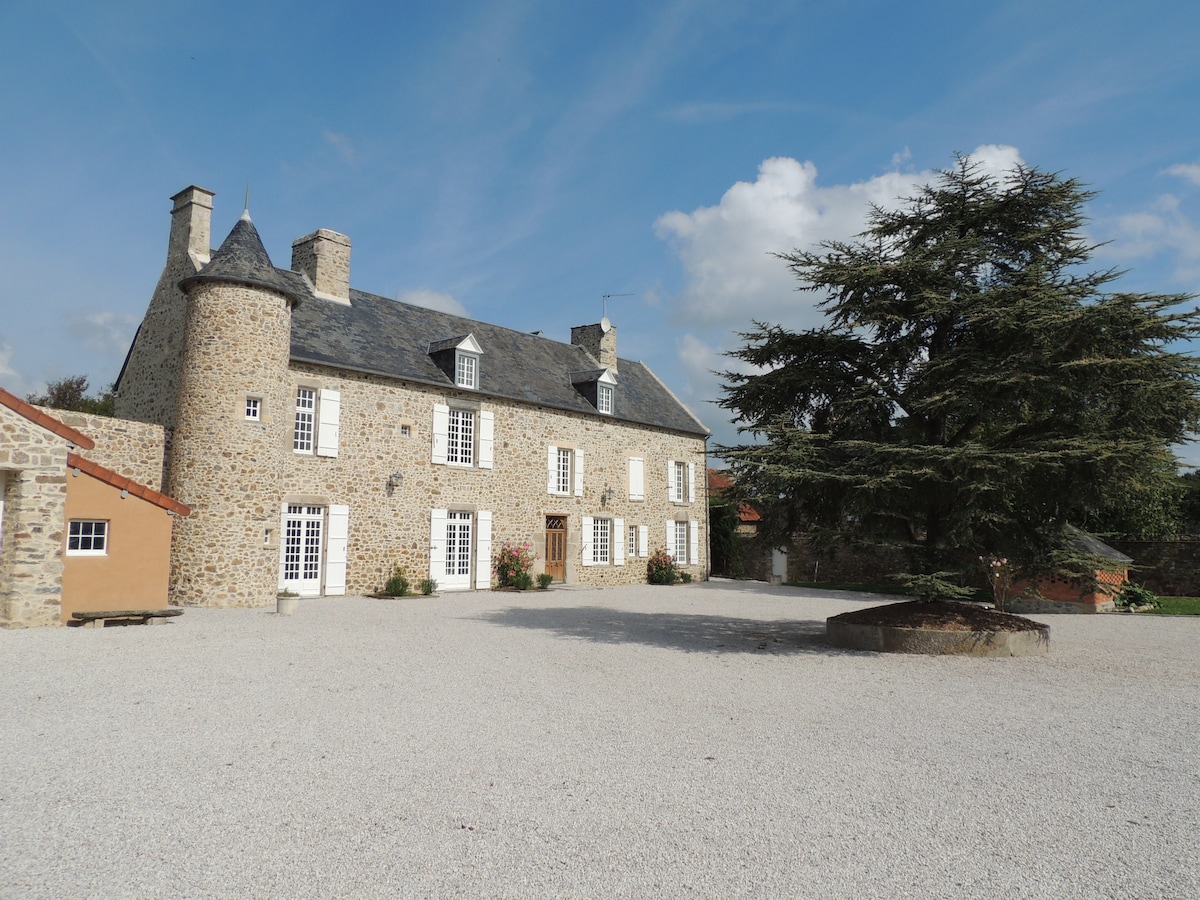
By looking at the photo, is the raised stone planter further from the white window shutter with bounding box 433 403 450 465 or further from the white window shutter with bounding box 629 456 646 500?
the white window shutter with bounding box 629 456 646 500

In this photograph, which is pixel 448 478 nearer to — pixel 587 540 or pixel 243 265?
pixel 587 540

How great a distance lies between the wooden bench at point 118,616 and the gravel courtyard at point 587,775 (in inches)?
58.1

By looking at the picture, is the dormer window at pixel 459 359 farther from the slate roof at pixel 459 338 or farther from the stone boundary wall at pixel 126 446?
the stone boundary wall at pixel 126 446

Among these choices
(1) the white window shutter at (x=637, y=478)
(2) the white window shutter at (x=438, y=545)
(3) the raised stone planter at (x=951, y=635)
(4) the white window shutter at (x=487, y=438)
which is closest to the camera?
(3) the raised stone planter at (x=951, y=635)

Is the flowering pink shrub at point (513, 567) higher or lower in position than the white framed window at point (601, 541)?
lower

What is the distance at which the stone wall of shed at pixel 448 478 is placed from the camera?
1700 centimetres

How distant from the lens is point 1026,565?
34.5 feet

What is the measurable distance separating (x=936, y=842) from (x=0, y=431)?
38.2 feet

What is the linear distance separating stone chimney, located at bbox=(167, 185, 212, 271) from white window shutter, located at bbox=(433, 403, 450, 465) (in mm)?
5822

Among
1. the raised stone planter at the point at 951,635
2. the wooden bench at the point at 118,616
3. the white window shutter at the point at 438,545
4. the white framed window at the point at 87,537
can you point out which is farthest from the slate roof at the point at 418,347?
the raised stone planter at the point at 951,635

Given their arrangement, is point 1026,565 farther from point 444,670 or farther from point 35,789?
point 35,789

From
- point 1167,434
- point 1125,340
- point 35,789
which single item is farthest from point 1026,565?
point 35,789

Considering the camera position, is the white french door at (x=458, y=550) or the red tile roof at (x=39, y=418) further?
the white french door at (x=458, y=550)

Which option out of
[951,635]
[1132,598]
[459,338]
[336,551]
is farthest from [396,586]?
[1132,598]
